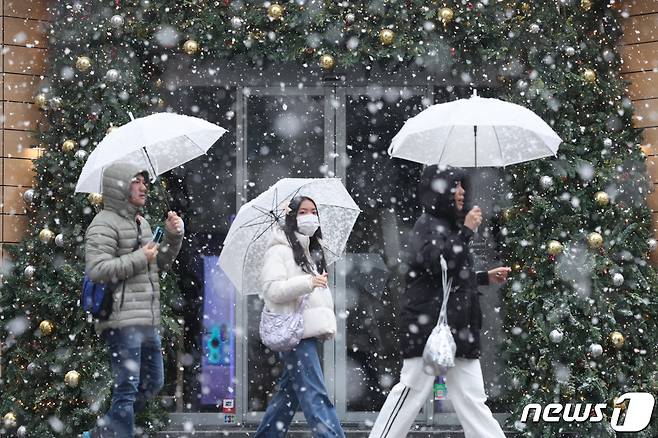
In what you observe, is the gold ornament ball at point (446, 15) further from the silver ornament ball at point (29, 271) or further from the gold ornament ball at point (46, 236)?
the silver ornament ball at point (29, 271)

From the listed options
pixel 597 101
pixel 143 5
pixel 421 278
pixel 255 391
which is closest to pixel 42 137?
pixel 143 5

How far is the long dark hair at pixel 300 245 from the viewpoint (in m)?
7.51

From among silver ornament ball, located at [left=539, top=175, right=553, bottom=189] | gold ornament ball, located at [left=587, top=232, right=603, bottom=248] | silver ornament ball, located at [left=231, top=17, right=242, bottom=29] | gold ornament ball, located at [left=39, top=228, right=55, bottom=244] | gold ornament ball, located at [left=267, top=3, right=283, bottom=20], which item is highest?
gold ornament ball, located at [left=267, top=3, right=283, bottom=20]

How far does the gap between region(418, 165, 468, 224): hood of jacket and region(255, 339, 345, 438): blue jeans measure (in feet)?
4.07

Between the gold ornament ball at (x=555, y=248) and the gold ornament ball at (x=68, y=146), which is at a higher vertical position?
the gold ornament ball at (x=68, y=146)

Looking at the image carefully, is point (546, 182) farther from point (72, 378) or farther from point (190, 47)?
point (72, 378)

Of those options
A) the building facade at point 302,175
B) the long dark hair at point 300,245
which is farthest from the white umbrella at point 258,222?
the building facade at point 302,175

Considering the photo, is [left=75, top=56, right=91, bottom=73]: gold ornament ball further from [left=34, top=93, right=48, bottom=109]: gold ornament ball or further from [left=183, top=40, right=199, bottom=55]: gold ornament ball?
[left=183, top=40, right=199, bottom=55]: gold ornament ball

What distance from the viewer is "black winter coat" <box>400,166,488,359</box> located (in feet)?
22.9

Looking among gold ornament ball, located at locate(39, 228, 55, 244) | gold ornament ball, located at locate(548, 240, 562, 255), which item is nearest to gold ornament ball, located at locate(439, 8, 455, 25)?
gold ornament ball, located at locate(548, 240, 562, 255)

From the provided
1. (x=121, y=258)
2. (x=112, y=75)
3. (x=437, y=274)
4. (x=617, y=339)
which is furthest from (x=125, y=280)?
(x=617, y=339)
